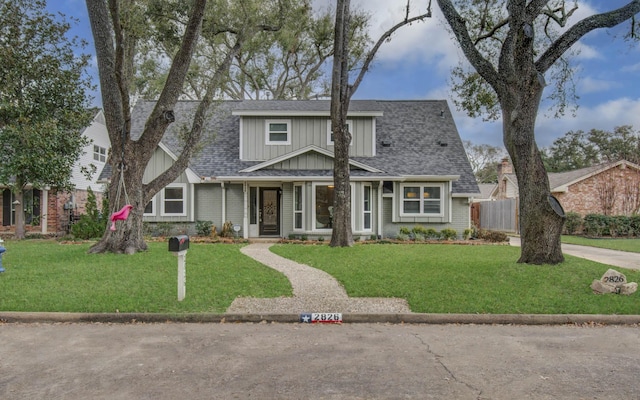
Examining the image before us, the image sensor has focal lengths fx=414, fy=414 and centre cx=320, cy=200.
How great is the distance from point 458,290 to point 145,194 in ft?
27.2

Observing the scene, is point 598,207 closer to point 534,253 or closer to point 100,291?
point 534,253

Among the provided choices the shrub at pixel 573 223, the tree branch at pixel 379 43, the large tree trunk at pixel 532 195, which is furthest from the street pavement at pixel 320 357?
the shrub at pixel 573 223

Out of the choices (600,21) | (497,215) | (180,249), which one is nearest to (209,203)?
(180,249)

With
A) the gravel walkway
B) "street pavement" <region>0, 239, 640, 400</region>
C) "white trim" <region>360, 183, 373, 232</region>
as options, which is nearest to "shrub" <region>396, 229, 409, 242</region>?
"white trim" <region>360, 183, 373, 232</region>

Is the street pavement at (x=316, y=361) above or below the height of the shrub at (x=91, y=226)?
below

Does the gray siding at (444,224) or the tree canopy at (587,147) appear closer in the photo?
the gray siding at (444,224)

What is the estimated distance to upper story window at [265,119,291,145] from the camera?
1797 centimetres

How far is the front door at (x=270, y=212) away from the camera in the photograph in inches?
688

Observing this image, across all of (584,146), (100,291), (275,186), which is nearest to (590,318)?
(100,291)

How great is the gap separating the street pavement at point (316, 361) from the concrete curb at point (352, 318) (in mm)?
130

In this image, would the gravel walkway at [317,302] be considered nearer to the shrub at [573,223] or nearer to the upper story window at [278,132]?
the upper story window at [278,132]

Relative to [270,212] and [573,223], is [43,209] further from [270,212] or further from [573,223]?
[573,223]

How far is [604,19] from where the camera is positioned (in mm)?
8391

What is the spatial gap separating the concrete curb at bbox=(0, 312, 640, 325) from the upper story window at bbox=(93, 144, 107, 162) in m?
18.3
